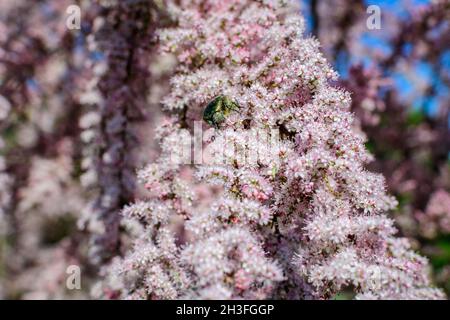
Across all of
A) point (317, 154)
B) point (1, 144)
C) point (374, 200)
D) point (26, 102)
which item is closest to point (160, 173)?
point (317, 154)

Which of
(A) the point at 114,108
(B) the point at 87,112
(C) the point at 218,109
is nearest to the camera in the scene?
(C) the point at 218,109

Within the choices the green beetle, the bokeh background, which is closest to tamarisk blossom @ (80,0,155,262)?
the bokeh background

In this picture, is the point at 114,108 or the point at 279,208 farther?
the point at 114,108

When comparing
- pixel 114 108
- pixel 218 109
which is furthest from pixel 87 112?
pixel 218 109

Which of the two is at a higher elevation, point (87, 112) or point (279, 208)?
point (87, 112)

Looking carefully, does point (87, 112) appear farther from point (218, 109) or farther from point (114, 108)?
point (218, 109)

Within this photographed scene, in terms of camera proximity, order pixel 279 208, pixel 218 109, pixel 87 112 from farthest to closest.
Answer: pixel 87 112 → pixel 218 109 → pixel 279 208
